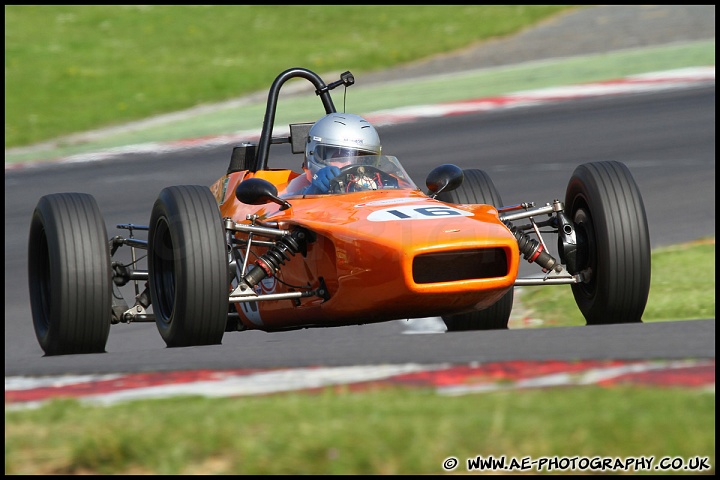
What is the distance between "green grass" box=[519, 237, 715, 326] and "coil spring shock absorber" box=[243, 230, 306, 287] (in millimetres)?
2559

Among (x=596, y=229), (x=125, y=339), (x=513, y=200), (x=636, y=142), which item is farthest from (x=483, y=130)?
(x=596, y=229)

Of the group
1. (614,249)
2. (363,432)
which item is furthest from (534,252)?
(363,432)

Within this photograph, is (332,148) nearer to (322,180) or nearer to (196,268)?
(322,180)

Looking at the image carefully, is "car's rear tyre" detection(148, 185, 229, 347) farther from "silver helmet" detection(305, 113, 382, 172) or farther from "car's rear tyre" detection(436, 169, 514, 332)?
"car's rear tyre" detection(436, 169, 514, 332)

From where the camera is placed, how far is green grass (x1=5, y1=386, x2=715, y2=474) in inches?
162

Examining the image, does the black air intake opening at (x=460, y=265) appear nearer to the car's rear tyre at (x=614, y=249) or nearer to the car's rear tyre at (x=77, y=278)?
the car's rear tyre at (x=614, y=249)

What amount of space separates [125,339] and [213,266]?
131 inches

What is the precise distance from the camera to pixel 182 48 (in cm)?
2814

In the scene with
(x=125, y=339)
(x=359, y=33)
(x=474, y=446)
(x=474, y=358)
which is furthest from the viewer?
(x=359, y=33)

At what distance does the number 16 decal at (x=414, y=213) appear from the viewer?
694cm

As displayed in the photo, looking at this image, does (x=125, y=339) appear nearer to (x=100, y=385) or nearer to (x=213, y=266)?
(x=213, y=266)

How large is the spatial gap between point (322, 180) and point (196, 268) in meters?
1.29

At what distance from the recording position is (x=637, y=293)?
7.58 m

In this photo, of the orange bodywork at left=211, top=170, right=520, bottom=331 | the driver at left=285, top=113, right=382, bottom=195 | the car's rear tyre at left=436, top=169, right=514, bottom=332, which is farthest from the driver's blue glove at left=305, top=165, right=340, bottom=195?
the car's rear tyre at left=436, top=169, right=514, bottom=332
